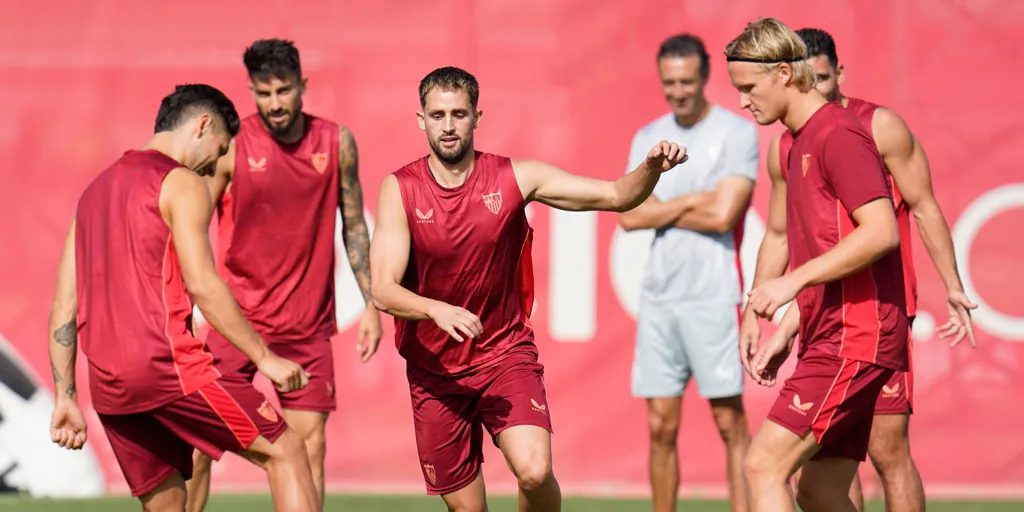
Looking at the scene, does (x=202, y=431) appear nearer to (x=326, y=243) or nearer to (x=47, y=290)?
(x=326, y=243)

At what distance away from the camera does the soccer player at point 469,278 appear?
5590 millimetres

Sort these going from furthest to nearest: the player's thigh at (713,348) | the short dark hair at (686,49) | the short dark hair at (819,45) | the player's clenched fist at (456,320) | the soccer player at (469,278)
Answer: the short dark hair at (686,49) < the player's thigh at (713,348) < the short dark hair at (819,45) < the soccer player at (469,278) < the player's clenched fist at (456,320)

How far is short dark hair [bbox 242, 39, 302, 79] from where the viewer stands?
22.4 ft

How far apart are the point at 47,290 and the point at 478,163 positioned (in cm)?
453

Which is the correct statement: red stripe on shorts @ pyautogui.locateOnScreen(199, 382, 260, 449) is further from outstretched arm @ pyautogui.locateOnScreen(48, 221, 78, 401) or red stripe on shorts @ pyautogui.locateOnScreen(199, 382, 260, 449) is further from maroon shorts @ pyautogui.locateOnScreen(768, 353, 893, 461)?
maroon shorts @ pyautogui.locateOnScreen(768, 353, 893, 461)

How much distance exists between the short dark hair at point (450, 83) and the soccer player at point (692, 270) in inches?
88.5

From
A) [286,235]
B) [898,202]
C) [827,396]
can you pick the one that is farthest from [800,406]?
[286,235]

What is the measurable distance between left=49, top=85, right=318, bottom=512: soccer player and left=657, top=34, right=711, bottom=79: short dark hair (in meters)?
3.16

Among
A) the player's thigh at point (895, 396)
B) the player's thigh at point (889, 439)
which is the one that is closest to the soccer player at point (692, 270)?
the player's thigh at point (889, 439)

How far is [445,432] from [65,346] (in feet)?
5.44

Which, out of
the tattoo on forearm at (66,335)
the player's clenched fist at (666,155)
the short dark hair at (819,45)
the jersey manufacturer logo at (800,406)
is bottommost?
the jersey manufacturer logo at (800,406)

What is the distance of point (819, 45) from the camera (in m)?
6.25

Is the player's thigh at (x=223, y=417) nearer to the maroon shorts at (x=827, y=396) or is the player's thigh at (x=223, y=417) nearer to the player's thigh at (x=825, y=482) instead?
the maroon shorts at (x=827, y=396)

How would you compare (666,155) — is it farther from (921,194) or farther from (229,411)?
(229,411)
